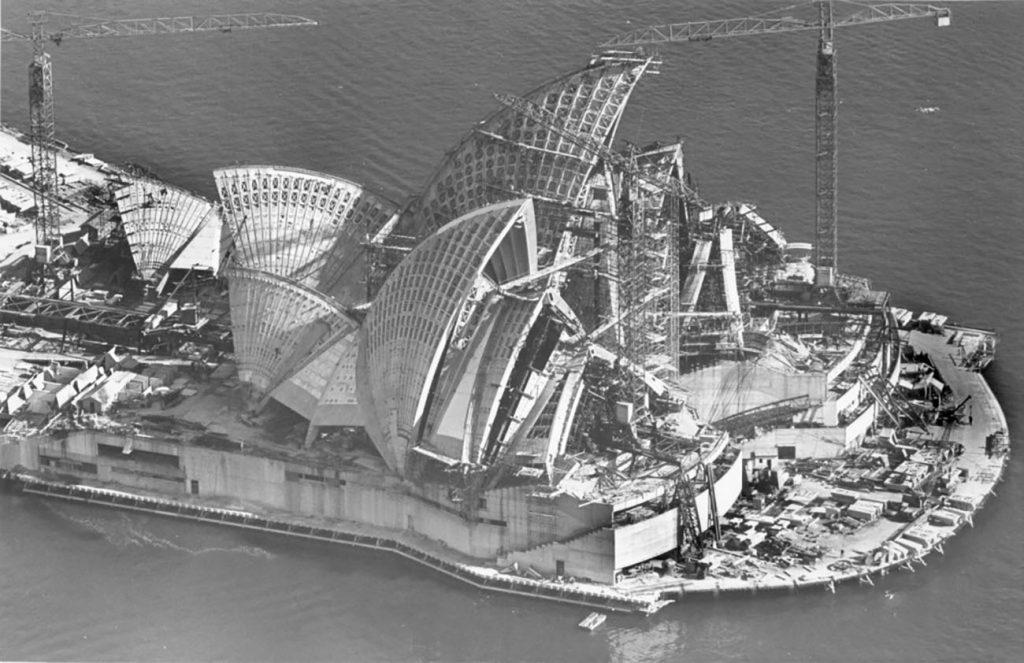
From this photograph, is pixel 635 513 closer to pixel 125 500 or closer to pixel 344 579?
pixel 344 579

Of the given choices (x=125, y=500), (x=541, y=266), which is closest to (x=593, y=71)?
(x=541, y=266)

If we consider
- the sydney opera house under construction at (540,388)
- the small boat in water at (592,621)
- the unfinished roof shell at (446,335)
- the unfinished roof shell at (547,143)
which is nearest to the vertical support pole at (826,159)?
the sydney opera house under construction at (540,388)

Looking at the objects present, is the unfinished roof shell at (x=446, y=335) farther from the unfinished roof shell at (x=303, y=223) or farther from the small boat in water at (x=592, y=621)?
the unfinished roof shell at (x=303, y=223)

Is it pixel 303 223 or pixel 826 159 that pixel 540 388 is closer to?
pixel 303 223

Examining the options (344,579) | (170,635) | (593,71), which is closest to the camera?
(170,635)

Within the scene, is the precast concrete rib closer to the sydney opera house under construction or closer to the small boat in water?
the sydney opera house under construction

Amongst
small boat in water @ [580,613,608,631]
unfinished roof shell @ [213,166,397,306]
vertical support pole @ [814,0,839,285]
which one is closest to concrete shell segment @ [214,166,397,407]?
unfinished roof shell @ [213,166,397,306]

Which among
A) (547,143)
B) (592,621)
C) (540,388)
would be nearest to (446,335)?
(540,388)
